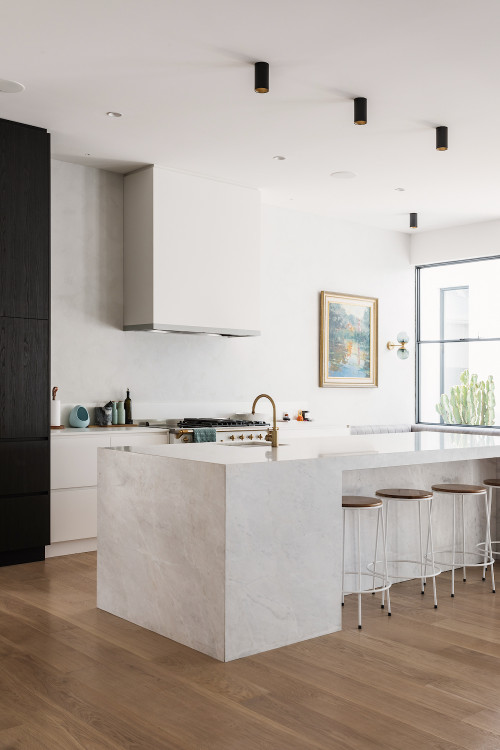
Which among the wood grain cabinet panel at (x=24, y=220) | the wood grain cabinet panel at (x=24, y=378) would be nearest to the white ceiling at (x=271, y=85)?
the wood grain cabinet panel at (x=24, y=220)

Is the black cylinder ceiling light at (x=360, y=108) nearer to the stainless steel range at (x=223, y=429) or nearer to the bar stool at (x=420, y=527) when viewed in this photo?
the bar stool at (x=420, y=527)

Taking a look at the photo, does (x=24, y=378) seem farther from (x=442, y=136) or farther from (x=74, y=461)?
(x=442, y=136)

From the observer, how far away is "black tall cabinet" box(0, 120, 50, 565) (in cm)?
493

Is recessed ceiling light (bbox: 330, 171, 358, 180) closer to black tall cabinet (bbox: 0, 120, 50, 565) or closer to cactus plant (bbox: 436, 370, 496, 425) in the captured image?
black tall cabinet (bbox: 0, 120, 50, 565)

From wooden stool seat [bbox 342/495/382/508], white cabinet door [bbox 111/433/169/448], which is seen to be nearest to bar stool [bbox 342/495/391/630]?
wooden stool seat [bbox 342/495/382/508]


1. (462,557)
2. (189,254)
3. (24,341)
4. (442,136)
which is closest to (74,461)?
(24,341)

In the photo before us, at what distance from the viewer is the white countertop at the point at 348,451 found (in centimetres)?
355

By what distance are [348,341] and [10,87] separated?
4594mm

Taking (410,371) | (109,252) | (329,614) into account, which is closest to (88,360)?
(109,252)

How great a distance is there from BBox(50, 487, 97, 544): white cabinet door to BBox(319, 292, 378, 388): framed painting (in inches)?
121

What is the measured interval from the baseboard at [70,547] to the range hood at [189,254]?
168cm

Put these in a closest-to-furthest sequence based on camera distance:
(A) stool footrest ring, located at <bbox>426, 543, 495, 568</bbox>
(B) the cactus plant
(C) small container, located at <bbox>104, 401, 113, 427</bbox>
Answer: (A) stool footrest ring, located at <bbox>426, 543, 495, 568</bbox>, (C) small container, located at <bbox>104, 401, 113, 427</bbox>, (B) the cactus plant

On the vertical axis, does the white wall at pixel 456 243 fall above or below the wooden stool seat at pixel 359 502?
above

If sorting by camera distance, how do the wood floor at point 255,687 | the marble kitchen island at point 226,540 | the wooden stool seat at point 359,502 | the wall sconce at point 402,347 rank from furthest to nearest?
the wall sconce at point 402,347 → the wooden stool seat at point 359,502 → the marble kitchen island at point 226,540 → the wood floor at point 255,687
